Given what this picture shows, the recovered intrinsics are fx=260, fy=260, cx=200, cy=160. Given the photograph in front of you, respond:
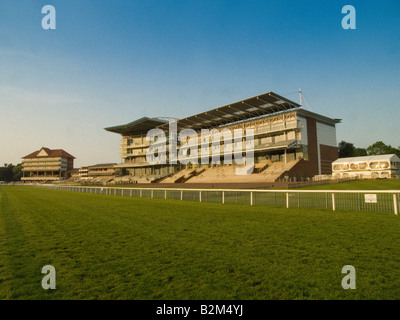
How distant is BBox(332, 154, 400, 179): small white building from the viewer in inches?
1521

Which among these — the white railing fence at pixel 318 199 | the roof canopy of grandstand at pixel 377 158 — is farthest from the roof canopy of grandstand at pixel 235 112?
the white railing fence at pixel 318 199

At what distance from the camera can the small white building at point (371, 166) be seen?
3863cm

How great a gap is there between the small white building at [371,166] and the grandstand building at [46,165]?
368 ft

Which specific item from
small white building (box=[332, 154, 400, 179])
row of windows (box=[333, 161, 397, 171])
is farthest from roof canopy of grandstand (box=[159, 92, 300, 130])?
small white building (box=[332, 154, 400, 179])

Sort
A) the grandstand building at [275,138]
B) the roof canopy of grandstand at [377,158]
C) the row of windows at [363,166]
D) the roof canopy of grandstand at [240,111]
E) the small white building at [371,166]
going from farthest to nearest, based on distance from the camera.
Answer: the roof canopy of grandstand at [240,111], the grandstand building at [275,138], the roof canopy of grandstand at [377,158], the row of windows at [363,166], the small white building at [371,166]

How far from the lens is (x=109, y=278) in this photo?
12.6ft

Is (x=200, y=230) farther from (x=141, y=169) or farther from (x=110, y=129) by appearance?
(x=110, y=129)

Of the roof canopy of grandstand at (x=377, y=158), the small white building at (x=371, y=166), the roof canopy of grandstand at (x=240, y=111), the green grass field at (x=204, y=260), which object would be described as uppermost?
the roof canopy of grandstand at (x=240, y=111)

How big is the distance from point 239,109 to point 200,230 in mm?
46458

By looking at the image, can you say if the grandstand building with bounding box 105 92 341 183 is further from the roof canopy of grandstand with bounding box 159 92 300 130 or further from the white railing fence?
the white railing fence

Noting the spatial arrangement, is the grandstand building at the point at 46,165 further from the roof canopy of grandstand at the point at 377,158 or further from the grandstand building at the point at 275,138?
the roof canopy of grandstand at the point at 377,158
